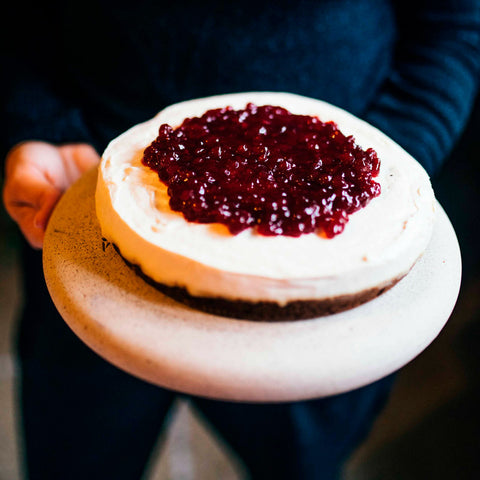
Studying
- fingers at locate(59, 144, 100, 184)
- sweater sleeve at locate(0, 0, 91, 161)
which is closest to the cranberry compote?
fingers at locate(59, 144, 100, 184)

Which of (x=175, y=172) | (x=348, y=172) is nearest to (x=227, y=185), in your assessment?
(x=175, y=172)

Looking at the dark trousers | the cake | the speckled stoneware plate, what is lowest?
the dark trousers

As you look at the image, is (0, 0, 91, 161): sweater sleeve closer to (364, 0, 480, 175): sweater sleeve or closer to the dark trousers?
the dark trousers

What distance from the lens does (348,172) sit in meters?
0.83

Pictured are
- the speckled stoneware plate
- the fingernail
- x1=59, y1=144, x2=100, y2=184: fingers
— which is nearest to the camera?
the speckled stoneware plate

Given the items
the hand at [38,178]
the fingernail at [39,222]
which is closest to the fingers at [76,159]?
the hand at [38,178]

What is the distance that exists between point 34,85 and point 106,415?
0.89 meters

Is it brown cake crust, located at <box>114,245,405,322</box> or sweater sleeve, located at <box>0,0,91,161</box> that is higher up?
brown cake crust, located at <box>114,245,405,322</box>

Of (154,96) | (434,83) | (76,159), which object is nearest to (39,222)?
(76,159)

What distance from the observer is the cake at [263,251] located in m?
0.70

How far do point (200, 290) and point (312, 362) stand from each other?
0.60 feet

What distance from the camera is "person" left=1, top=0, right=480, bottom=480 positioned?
1119 millimetres

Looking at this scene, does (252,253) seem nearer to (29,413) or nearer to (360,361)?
(360,361)

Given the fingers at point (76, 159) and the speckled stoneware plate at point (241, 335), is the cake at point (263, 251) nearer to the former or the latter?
the speckled stoneware plate at point (241, 335)
